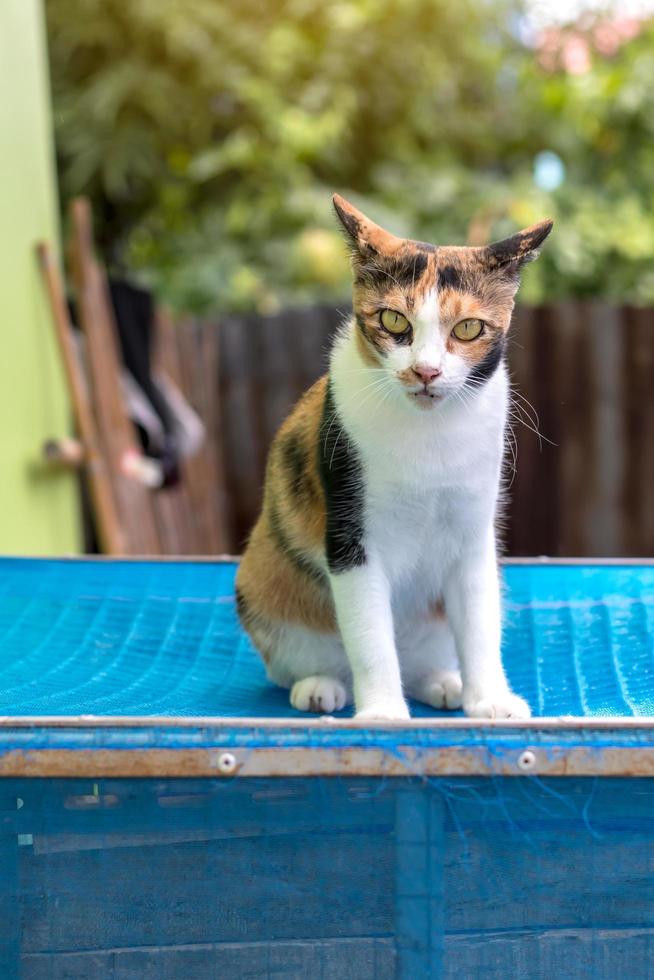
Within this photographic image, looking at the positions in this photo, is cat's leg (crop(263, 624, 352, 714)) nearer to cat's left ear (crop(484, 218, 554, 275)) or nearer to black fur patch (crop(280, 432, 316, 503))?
black fur patch (crop(280, 432, 316, 503))

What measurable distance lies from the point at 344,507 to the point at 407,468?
12 cm

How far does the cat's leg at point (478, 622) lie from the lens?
1.83 m

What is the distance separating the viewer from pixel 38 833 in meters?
1.44

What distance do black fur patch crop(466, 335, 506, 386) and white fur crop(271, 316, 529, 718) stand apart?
19 millimetres

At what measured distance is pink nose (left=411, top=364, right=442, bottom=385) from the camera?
163cm

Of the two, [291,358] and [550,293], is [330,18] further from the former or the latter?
[291,358]

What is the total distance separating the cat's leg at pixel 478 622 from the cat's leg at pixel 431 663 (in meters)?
0.14

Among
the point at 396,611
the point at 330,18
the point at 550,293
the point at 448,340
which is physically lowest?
the point at 550,293

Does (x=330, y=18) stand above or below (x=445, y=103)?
above

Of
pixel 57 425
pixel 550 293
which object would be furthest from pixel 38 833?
pixel 550 293

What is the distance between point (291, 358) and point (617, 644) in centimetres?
362

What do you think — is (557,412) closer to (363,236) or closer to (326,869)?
(363,236)

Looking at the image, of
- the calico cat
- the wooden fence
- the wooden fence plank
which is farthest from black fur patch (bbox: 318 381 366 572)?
the wooden fence

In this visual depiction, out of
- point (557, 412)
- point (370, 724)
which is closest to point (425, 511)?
point (370, 724)
